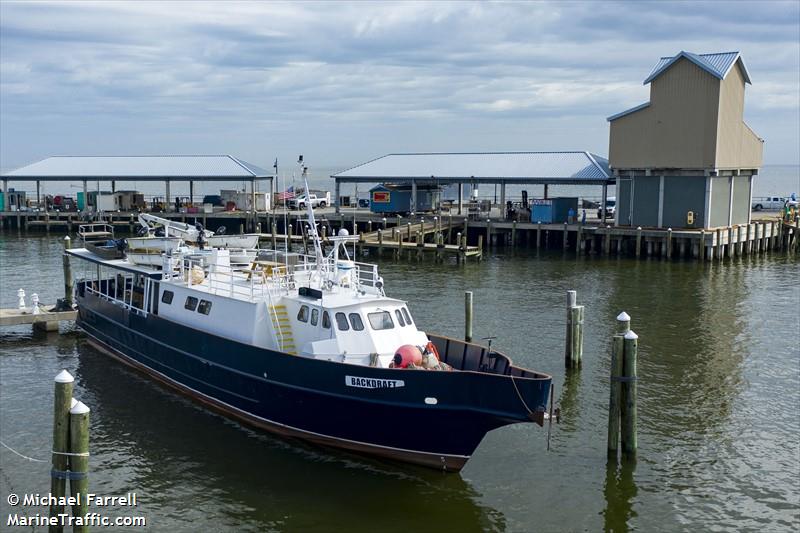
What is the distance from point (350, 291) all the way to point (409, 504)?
6.41 meters

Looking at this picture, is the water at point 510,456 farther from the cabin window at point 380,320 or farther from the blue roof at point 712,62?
the blue roof at point 712,62

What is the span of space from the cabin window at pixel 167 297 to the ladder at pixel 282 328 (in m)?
5.26

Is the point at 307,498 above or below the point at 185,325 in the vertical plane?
below

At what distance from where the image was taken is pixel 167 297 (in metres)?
26.3

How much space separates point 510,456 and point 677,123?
41107 mm

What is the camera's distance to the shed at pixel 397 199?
68750mm

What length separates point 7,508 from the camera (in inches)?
709

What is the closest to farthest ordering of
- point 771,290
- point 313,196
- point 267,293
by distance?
1. point 267,293
2. point 771,290
3. point 313,196

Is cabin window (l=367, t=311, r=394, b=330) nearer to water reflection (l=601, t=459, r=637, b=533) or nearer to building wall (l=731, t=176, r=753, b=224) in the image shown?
water reflection (l=601, t=459, r=637, b=533)

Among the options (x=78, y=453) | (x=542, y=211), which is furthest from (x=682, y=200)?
(x=78, y=453)

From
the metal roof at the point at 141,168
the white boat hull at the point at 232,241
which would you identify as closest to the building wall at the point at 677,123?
the metal roof at the point at 141,168

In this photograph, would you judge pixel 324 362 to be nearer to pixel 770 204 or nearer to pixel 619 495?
pixel 619 495

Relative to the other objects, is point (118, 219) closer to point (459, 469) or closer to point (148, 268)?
point (148, 268)

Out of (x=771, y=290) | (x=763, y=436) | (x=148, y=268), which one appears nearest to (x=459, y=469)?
(x=763, y=436)
